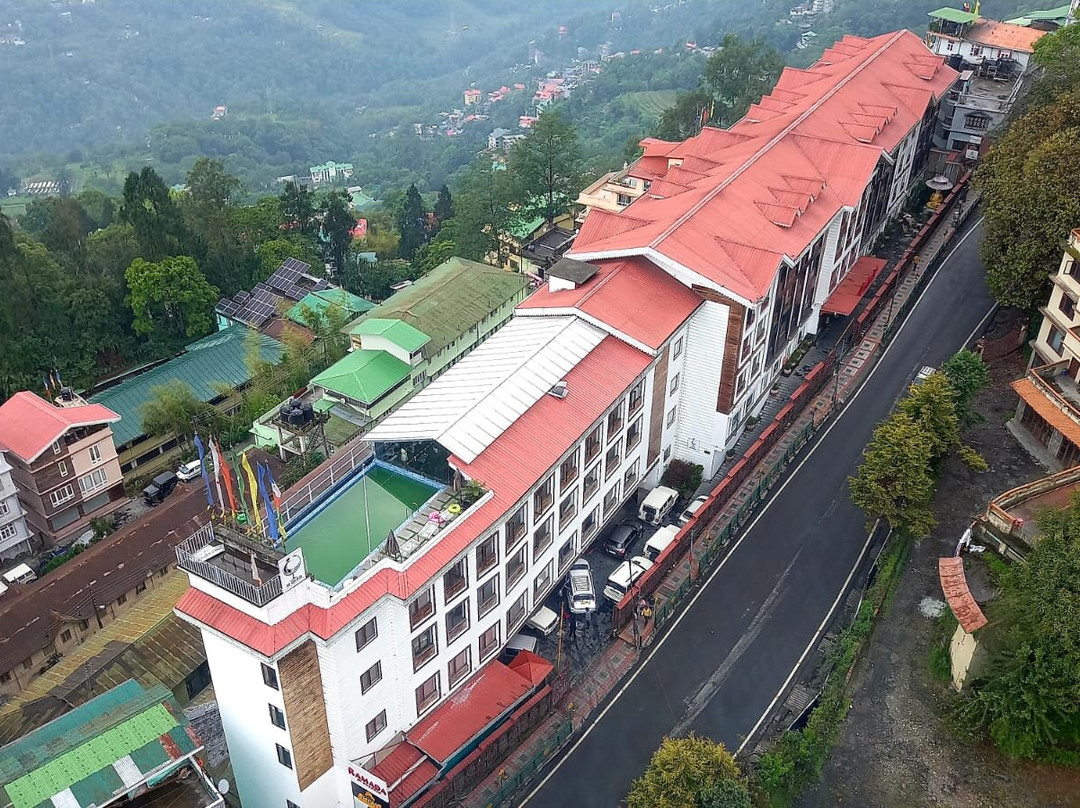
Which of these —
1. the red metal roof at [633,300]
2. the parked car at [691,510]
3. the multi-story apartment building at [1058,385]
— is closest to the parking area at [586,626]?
the parked car at [691,510]

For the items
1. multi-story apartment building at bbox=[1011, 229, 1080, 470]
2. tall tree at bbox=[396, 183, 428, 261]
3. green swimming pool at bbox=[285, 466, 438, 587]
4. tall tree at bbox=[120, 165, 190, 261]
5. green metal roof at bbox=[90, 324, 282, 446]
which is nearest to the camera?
green swimming pool at bbox=[285, 466, 438, 587]

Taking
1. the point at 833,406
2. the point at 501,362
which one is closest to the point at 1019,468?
the point at 833,406

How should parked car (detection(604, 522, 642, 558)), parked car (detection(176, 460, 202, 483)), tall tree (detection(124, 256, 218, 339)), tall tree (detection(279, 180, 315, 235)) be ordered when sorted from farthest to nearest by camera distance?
tall tree (detection(279, 180, 315, 235))
tall tree (detection(124, 256, 218, 339))
parked car (detection(176, 460, 202, 483))
parked car (detection(604, 522, 642, 558))

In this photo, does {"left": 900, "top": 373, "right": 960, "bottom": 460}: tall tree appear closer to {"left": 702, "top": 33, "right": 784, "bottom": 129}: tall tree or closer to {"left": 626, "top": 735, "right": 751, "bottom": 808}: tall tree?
{"left": 626, "top": 735, "right": 751, "bottom": 808}: tall tree

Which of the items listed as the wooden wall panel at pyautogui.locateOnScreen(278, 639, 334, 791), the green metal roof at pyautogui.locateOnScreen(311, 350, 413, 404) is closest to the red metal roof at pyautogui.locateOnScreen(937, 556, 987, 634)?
the wooden wall panel at pyautogui.locateOnScreen(278, 639, 334, 791)

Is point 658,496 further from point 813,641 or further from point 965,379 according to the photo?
point 965,379

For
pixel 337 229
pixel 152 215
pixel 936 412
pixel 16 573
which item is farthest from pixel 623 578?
pixel 337 229
